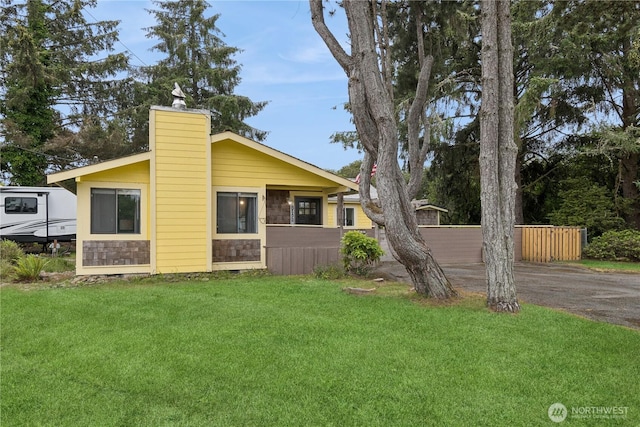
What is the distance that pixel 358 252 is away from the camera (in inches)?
390

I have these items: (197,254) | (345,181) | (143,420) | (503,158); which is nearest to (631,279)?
(503,158)

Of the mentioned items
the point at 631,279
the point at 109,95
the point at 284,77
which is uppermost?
the point at 109,95

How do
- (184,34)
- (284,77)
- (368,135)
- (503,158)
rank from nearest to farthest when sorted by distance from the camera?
(503,158) < (368,135) < (284,77) < (184,34)

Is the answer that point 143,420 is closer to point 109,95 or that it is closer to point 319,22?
point 319,22

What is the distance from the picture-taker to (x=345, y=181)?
12.0 meters

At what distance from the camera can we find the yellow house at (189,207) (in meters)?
9.73

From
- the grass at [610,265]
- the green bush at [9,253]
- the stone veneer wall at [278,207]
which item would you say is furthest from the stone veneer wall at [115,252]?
the grass at [610,265]

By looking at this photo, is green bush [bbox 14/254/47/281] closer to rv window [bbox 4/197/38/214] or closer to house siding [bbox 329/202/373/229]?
→ rv window [bbox 4/197/38/214]

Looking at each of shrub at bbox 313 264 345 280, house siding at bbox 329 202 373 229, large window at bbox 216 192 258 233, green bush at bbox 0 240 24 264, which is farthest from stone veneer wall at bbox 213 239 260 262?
house siding at bbox 329 202 373 229

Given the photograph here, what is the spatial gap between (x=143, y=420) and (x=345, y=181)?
A: 962 centimetres

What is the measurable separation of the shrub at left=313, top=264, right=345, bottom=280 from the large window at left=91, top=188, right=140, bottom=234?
455 centimetres

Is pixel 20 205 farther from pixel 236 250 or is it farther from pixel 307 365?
pixel 307 365

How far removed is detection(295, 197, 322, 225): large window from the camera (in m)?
13.1

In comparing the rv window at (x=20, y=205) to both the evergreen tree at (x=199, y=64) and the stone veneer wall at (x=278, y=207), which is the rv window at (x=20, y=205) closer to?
the stone veneer wall at (x=278, y=207)
